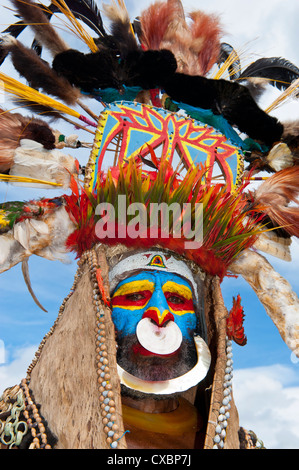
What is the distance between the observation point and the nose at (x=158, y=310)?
2.66 m

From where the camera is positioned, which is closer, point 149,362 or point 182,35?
point 149,362

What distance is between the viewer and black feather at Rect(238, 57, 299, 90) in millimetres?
3957

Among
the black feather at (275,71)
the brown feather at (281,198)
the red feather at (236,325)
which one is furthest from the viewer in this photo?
the black feather at (275,71)

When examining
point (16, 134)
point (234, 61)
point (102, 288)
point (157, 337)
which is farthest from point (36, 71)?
point (157, 337)

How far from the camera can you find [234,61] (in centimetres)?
406

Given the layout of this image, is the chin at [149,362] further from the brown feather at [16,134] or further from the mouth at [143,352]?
the brown feather at [16,134]

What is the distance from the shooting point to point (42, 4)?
136 inches

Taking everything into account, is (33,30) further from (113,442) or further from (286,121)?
(113,442)

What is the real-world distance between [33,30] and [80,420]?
2856 mm

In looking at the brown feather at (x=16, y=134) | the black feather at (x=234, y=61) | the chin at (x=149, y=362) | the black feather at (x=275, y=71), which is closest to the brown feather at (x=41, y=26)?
the brown feather at (x=16, y=134)

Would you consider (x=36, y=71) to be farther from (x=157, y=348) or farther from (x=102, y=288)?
(x=157, y=348)

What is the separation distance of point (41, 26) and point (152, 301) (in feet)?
7.53

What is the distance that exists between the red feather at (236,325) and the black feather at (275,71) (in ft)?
7.55

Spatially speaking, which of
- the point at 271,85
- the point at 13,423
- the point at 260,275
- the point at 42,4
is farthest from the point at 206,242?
the point at 42,4
